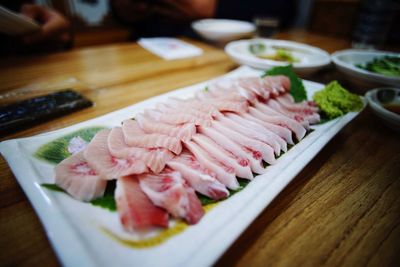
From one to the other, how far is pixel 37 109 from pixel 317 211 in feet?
5.97

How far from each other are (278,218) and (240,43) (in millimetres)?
2442

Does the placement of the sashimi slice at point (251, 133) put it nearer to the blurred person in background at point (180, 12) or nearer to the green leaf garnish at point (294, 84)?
the green leaf garnish at point (294, 84)

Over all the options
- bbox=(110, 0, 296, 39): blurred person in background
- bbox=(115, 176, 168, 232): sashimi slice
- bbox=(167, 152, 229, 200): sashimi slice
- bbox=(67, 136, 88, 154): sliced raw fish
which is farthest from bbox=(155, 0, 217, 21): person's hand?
bbox=(115, 176, 168, 232): sashimi slice

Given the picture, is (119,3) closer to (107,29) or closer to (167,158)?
(107,29)

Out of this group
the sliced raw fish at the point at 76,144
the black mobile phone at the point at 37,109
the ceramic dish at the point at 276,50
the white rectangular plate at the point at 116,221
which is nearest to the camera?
the white rectangular plate at the point at 116,221

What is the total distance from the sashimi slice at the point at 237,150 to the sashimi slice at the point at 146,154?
27 centimetres

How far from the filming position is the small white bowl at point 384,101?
5.23 ft

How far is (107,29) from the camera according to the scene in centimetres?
697

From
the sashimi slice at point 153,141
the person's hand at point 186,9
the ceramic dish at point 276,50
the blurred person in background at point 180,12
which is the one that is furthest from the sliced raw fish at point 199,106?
the person's hand at point 186,9

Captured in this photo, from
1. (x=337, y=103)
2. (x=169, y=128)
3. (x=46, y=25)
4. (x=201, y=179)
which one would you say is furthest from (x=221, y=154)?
(x=46, y=25)

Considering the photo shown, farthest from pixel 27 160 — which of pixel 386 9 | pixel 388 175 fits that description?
pixel 386 9

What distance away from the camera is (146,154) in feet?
3.61

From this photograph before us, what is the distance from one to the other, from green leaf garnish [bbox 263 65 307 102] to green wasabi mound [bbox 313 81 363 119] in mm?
144

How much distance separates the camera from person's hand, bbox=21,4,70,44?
10.3 feet
